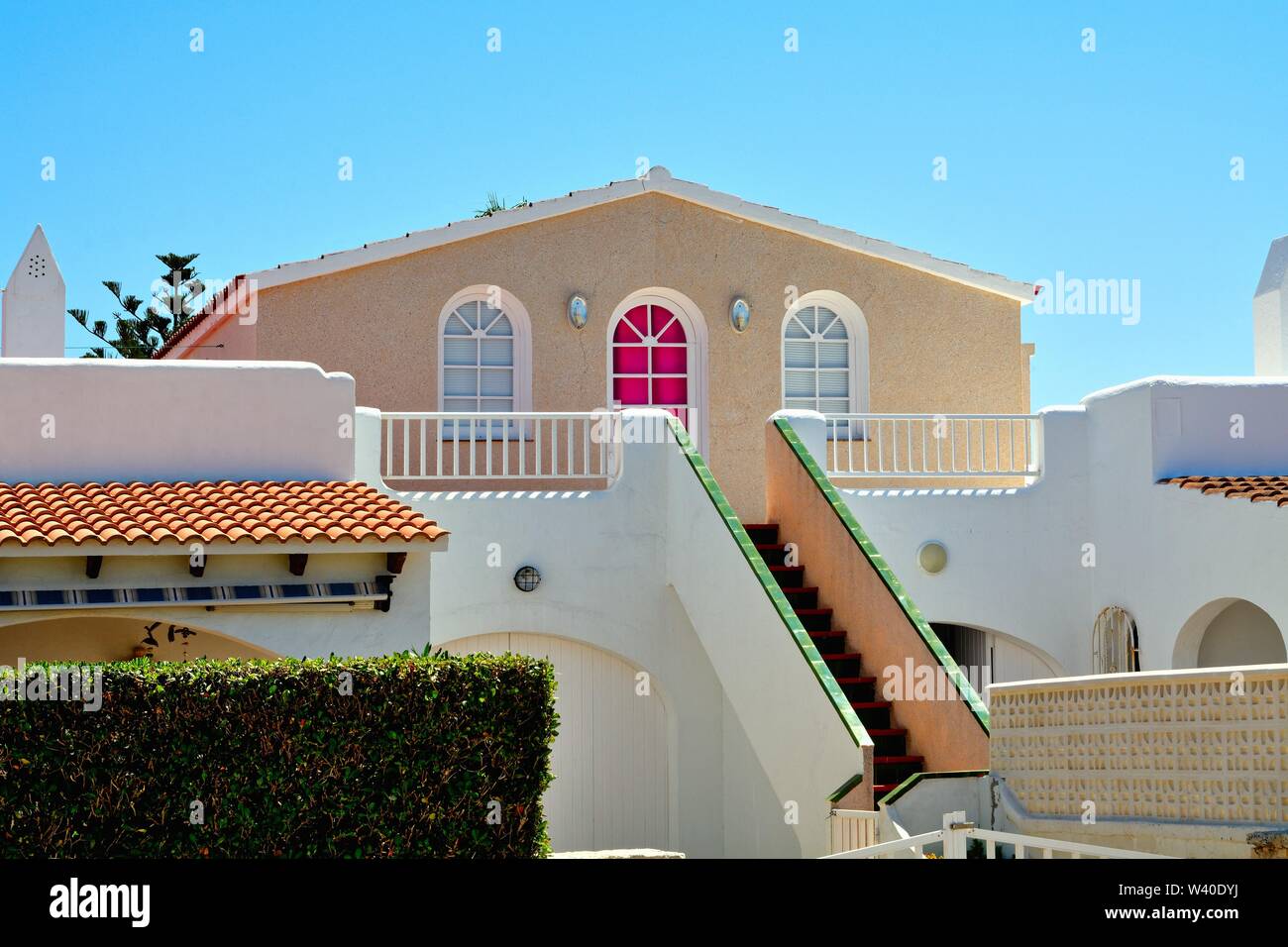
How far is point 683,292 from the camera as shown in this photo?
20.2 meters

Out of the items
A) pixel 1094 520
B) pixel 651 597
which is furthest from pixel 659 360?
pixel 1094 520

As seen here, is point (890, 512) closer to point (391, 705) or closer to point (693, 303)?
point (693, 303)

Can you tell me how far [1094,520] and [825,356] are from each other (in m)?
4.13

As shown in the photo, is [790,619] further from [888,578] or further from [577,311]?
[577,311]

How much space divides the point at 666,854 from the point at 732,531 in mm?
3857

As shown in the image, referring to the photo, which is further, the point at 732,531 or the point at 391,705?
the point at 732,531

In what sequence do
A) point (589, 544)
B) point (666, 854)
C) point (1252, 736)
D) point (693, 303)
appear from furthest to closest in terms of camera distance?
point (693, 303) < point (589, 544) < point (666, 854) < point (1252, 736)

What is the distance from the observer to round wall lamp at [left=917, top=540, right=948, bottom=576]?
59.4 feet

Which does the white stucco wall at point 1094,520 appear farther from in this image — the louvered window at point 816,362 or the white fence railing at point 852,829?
the white fence railing at point 852,829

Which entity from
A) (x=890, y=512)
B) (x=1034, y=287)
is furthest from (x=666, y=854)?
(x=1034, y=287)

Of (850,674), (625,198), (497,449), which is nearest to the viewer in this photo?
(850,674)

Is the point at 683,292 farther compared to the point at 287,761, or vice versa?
the point at 683,292
